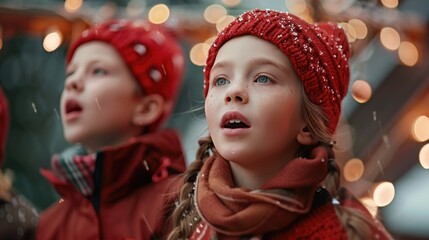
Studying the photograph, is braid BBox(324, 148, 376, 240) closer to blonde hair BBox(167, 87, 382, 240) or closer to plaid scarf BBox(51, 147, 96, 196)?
blonde hair BBox(167, 87, 382, 240)

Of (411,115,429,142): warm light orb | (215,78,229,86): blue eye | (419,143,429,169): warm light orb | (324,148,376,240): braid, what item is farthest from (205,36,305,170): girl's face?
(419,143,429,169): warm light orb

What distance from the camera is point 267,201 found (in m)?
1.52

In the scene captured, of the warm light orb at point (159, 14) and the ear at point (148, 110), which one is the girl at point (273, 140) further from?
the warm light orb at point (159, 14)

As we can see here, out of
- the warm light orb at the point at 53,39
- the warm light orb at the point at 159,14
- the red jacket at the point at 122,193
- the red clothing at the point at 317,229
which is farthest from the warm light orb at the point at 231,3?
the red clothing at the point at 317,229

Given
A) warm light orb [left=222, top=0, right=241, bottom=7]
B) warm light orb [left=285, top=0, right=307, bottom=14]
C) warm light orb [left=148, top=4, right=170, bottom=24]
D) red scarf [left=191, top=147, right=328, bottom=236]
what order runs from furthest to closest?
warm light orb [left=222, top=0, right=241, bottom=7] → warm light orb [left=148, top=4, right=170, bottom=24] → warm light orb [left=285, top=0, right=307, bottom=14] → red scarf [left=191, top=147, right=328, bottom=236]

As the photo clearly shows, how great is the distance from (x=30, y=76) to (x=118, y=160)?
2.89 meters

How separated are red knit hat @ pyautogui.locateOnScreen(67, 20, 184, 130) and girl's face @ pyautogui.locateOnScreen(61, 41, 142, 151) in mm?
20

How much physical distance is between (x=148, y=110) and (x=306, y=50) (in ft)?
2.59

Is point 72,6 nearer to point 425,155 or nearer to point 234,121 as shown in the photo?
point 425,155

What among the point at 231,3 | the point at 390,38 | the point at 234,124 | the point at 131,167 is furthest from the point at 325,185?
the point at 231,3

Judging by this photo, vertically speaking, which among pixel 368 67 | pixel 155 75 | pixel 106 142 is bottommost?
pixel 368 67

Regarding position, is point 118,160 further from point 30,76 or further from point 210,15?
point 30,76

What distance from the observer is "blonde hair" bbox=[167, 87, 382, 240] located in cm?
155

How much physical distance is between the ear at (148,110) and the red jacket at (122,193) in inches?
2.3
